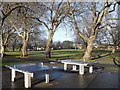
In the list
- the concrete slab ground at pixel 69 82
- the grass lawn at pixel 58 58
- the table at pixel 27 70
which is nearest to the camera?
the table at pixel 27 70

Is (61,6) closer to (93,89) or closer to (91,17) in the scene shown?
(91,17)

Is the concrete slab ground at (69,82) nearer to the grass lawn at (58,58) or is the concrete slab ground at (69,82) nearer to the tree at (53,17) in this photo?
the grass lawn at (58,58)

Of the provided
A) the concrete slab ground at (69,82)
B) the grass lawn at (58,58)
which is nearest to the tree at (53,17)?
the grass lawn at (58,58)

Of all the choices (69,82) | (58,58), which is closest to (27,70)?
(69,82)

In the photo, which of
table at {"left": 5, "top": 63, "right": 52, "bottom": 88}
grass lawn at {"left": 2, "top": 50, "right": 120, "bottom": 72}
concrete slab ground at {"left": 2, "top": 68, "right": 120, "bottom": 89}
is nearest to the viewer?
table at {"left": 5, "top": 63, "right": 52, "bottom": 88}

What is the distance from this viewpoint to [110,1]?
13859 millimetres

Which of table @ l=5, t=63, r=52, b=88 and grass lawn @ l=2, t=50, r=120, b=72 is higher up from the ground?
table @ l=5, t=63, r=52, b=88

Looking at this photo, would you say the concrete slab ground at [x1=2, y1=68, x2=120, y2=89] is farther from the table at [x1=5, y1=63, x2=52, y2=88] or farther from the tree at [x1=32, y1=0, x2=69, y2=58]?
the tree at [x1=32, y1=0, x2=69, y2=58]

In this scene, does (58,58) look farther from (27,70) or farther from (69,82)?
(27,70)

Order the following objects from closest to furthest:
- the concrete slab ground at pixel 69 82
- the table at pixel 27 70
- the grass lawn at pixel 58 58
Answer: the table at pixel 27 70
the concrete slab ground at pixel 69 82
the grass lawn at pixel 58 58

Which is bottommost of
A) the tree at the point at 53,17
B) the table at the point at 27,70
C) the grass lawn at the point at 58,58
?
the grass lawn at the point at 58,58

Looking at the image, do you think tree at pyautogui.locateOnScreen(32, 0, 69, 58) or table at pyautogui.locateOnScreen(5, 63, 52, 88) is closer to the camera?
table at pyautogui.locateOnScreen(5, 63, 52, 88)

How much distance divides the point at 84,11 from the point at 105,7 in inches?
110

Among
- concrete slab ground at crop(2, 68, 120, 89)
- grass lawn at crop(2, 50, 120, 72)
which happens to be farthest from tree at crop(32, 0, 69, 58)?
concrete slab ground at crop(2, 68, 120, 89)
